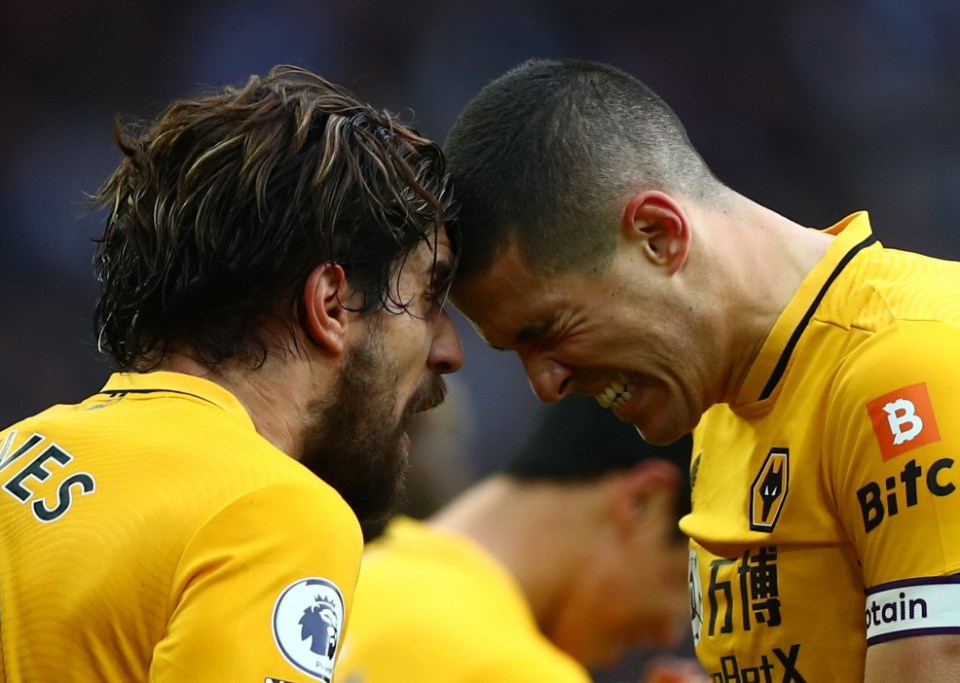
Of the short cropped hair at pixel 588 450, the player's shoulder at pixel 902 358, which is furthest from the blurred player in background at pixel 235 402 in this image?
the short cropped hair at pixel 588 450

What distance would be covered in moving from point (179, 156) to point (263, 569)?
104 centimetres

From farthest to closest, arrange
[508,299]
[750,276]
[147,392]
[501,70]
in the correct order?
1. [501,70]
2. [508,299]
3. [750,276]
4. [147,392]

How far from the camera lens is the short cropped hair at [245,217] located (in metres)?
2.63

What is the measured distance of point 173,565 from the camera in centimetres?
207

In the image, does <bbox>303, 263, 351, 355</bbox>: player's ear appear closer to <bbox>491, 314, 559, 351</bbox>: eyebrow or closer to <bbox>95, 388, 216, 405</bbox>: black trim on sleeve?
<bbox>95, 388, 216, 405</bbox>: black trim on sleeve

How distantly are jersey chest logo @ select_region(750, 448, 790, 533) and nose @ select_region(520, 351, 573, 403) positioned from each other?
1.79 ft

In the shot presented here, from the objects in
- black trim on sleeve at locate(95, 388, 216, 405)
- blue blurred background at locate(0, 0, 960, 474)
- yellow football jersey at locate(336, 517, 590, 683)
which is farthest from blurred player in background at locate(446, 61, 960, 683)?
blue blurred background at locate(0, 0, 960, 474)

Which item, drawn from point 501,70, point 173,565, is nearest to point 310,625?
point 173,565

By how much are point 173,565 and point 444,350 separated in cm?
110

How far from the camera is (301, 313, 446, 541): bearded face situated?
2.73 metres

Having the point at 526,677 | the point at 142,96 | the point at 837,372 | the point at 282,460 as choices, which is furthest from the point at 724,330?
the point at 142,96

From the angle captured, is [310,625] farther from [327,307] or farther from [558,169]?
[558,169]

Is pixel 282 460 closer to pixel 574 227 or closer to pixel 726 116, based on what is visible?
pixel 574 227

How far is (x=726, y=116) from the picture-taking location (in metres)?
10.7
